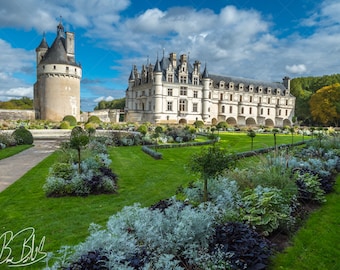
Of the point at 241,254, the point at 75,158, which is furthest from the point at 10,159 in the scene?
the point at 241,254

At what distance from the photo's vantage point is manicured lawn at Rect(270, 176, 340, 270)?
3141 mm

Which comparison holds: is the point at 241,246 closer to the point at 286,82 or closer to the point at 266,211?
the point at 266,211

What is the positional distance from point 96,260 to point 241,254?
4.89 ft

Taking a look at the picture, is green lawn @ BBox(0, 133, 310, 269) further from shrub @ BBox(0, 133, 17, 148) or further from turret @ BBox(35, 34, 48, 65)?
turret @ BBox(35, 34, 48, 65)

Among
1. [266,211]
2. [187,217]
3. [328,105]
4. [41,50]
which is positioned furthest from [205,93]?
[187,217]

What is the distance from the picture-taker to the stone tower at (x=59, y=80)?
36.4 m

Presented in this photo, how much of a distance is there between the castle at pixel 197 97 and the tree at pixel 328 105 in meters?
8.75

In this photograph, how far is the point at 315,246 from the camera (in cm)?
355

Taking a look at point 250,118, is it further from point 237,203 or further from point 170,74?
point 237,203

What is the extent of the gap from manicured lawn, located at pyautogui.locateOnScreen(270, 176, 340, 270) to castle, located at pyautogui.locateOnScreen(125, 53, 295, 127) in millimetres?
36060

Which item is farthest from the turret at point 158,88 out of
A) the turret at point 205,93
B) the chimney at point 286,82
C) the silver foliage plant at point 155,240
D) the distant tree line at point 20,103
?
the silver foliage plant at point 155,240

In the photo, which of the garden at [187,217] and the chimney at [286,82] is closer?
the garden at [187,217]

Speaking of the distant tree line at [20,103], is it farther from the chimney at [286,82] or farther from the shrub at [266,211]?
the shrub at [266,211]

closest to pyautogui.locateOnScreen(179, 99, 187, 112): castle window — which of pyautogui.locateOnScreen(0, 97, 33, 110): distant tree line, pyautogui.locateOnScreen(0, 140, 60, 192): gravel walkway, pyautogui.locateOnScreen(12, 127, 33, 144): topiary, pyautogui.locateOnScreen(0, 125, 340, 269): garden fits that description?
pyautogui.locateOnScreen(12, 127, 33, 144): topiary
